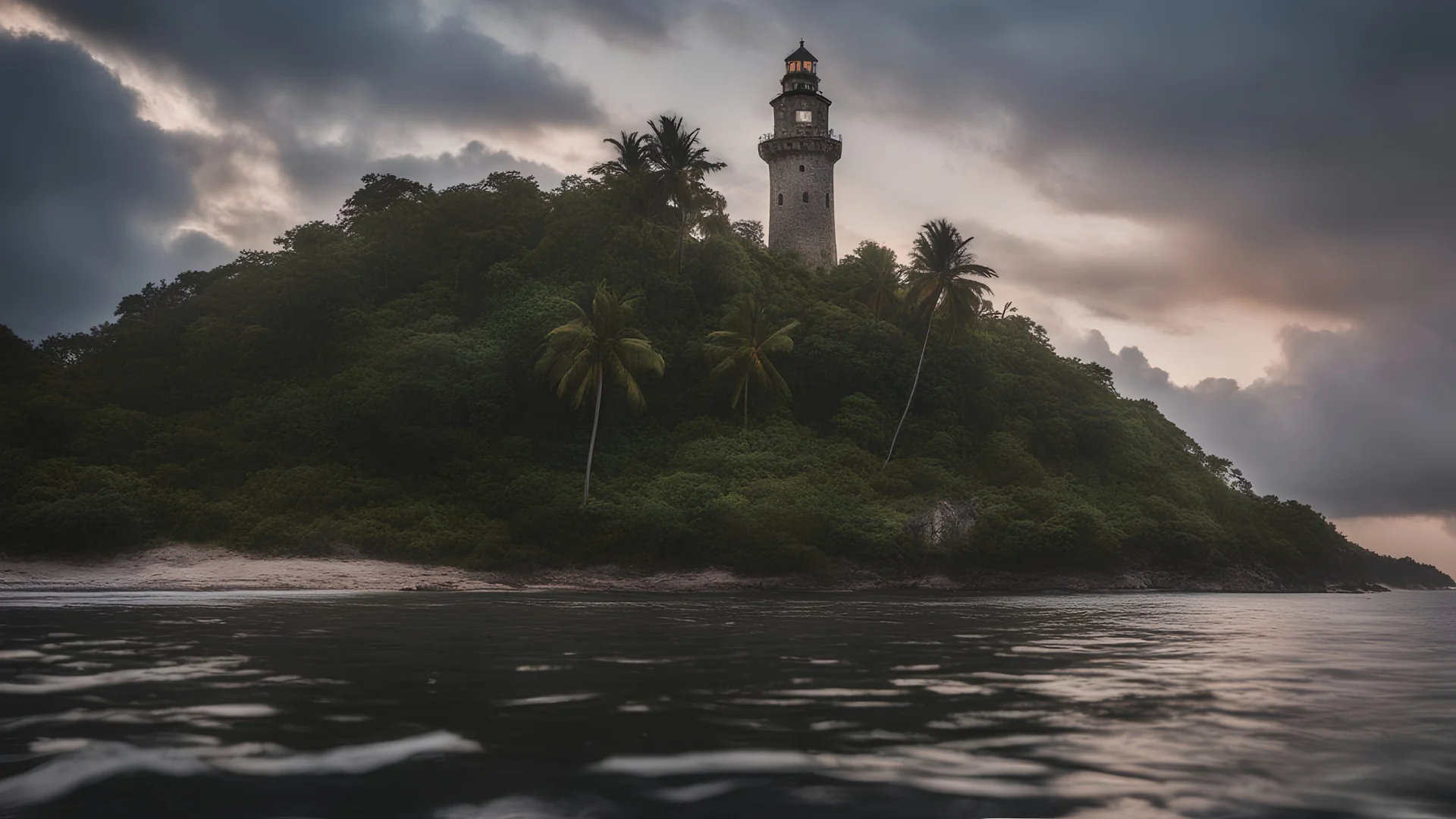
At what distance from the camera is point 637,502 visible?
4434 cm

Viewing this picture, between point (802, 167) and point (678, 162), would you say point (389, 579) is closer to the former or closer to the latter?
point (678, 162)

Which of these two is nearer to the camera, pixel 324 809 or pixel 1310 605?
pixel 324 809

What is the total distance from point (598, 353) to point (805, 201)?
34837 millimetres

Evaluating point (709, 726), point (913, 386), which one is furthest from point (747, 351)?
point (709, 726)

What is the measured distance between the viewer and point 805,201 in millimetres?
78938

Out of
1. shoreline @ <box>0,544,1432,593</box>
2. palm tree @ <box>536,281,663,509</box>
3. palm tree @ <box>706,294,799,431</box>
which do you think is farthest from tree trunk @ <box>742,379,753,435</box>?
shoreline @ <box>0,544,1432,593</box>

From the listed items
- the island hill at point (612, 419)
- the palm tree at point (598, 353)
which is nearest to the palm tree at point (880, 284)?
the island hill at point (612, 419)

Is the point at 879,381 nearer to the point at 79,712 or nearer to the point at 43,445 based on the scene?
the point at 43,445

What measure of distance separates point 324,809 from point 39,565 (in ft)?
126

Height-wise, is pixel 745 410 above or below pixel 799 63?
below

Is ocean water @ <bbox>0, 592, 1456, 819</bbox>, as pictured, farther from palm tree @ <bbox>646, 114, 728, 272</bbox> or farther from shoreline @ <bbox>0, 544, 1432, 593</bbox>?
palm tree @ <bbox>646, 114, 728, 272</bbox>

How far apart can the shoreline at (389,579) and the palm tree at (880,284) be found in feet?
81.3

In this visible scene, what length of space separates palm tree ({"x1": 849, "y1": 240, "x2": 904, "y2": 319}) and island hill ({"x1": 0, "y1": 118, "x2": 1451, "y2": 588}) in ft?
0.95

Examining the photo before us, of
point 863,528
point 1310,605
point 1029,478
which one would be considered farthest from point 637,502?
point 1310,605
